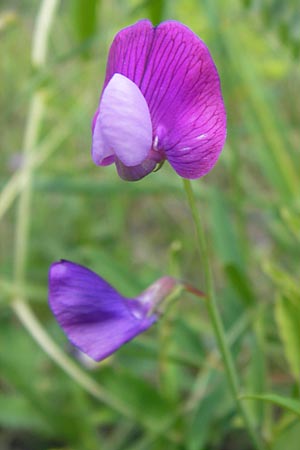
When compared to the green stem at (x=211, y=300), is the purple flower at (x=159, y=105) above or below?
above

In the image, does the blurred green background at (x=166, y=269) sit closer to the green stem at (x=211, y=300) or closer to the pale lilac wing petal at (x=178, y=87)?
the green stem at (x=211, y=300)

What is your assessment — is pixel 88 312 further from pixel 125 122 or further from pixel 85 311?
pixel 125 122

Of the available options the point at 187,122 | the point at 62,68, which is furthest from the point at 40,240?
the point at 187,122

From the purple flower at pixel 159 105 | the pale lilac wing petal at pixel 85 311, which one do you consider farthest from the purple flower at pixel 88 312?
the purple flower at pixel 159 105

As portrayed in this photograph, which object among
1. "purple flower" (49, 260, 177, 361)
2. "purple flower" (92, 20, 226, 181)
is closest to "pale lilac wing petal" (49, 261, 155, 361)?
"purple flower" (49, 260, 177, 361)

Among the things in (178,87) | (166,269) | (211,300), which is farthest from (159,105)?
(166,269)

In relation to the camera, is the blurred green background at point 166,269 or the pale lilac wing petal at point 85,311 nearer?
the pale lilac wing petal at point 85,311
